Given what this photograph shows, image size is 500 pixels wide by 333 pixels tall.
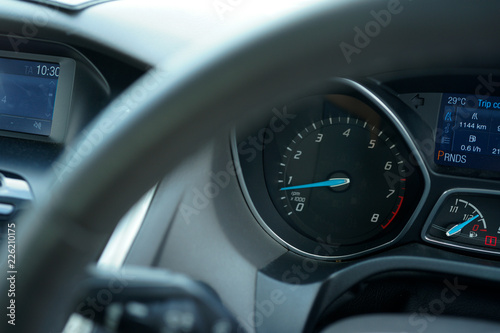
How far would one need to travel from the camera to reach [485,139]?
1.85 metres

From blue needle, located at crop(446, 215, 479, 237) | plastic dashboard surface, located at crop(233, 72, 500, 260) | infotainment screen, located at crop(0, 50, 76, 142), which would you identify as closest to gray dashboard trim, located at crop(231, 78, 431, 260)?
plastic dashboard surface, located at crop(233, 72, 500, 260)

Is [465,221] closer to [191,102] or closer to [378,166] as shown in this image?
[378,166]

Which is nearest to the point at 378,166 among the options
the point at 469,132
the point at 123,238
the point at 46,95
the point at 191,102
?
the point at 469,132

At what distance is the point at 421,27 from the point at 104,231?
38 centimetres

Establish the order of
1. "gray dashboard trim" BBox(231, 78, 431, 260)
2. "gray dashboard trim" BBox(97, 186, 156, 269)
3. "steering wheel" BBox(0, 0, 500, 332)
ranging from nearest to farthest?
"steering wheel" BBox(0, 0, 500, 332) → "gray dashboard trim" BBox(97, 186, 156, 269) → "gray dashboard trim" BBox(231, 78, 431, 260)

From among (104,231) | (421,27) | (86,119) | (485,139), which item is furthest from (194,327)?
(485,139)

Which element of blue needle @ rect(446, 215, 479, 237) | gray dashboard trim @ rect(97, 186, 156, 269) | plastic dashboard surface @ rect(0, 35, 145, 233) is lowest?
gray dashboard trim @ rect(97, 186, 156, 269)

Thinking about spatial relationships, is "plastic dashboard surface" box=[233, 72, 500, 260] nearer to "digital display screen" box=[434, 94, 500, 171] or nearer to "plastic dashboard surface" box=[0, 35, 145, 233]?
"digital display screen" box=[434, 94, 500, 171]

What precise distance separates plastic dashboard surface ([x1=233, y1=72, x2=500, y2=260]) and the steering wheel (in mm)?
1200

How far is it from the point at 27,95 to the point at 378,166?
1.14 metres

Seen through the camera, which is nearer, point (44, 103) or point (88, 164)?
point (88, 164)

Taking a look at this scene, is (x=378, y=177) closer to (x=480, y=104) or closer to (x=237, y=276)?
(x=480, y=104)

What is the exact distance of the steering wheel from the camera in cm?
57

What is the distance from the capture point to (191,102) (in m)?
0.58
